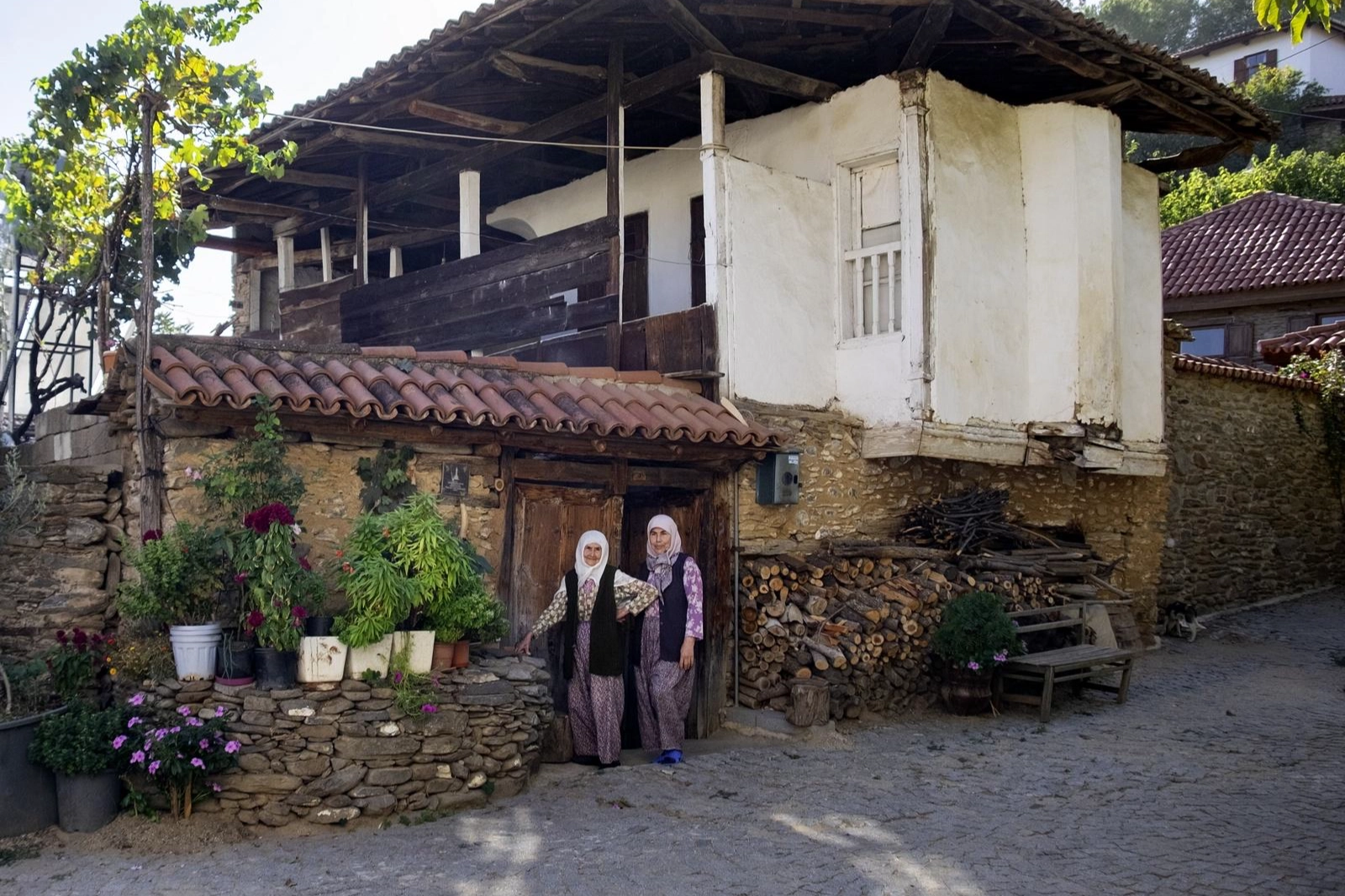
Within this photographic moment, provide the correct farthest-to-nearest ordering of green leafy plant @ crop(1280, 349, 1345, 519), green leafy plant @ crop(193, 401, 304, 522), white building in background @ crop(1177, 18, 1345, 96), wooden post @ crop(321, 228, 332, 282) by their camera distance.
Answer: white building in background @ crop(1177, 18, 1345, 96) → green leafy plant @ crop(1280, 349, 1345, 519) → wooden post @ crop(321, 228, 332, 282) → green leafy plant @ crop(193, 401, 304, 522)

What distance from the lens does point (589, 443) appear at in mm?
8336

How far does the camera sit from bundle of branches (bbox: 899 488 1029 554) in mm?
10180

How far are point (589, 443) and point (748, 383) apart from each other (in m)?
1.66

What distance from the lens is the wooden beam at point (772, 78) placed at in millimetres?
9477

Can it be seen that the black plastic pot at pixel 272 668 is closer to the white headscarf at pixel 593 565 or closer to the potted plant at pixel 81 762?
the potted plant at pixel 81 762

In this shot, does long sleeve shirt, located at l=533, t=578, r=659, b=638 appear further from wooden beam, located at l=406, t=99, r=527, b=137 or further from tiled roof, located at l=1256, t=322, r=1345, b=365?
tiled roof, located at l=1256, t=322, r=1345, b=365

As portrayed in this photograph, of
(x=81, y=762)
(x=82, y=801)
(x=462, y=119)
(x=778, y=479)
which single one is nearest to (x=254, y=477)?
(x=81, y=762)

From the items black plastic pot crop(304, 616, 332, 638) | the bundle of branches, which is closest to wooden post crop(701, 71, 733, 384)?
the bundle of branches

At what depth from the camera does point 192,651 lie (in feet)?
20.5

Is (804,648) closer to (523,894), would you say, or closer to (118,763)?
→ (523,894)

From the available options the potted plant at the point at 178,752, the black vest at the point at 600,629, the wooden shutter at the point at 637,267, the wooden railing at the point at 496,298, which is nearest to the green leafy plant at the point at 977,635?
the black vest at the point at 600,629

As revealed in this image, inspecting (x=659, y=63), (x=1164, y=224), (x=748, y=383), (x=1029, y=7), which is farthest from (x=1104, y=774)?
(x=1164, y=224)

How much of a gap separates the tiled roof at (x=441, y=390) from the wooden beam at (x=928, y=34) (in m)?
3.17

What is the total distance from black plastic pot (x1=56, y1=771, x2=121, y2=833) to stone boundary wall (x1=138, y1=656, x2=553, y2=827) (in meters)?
0.45
